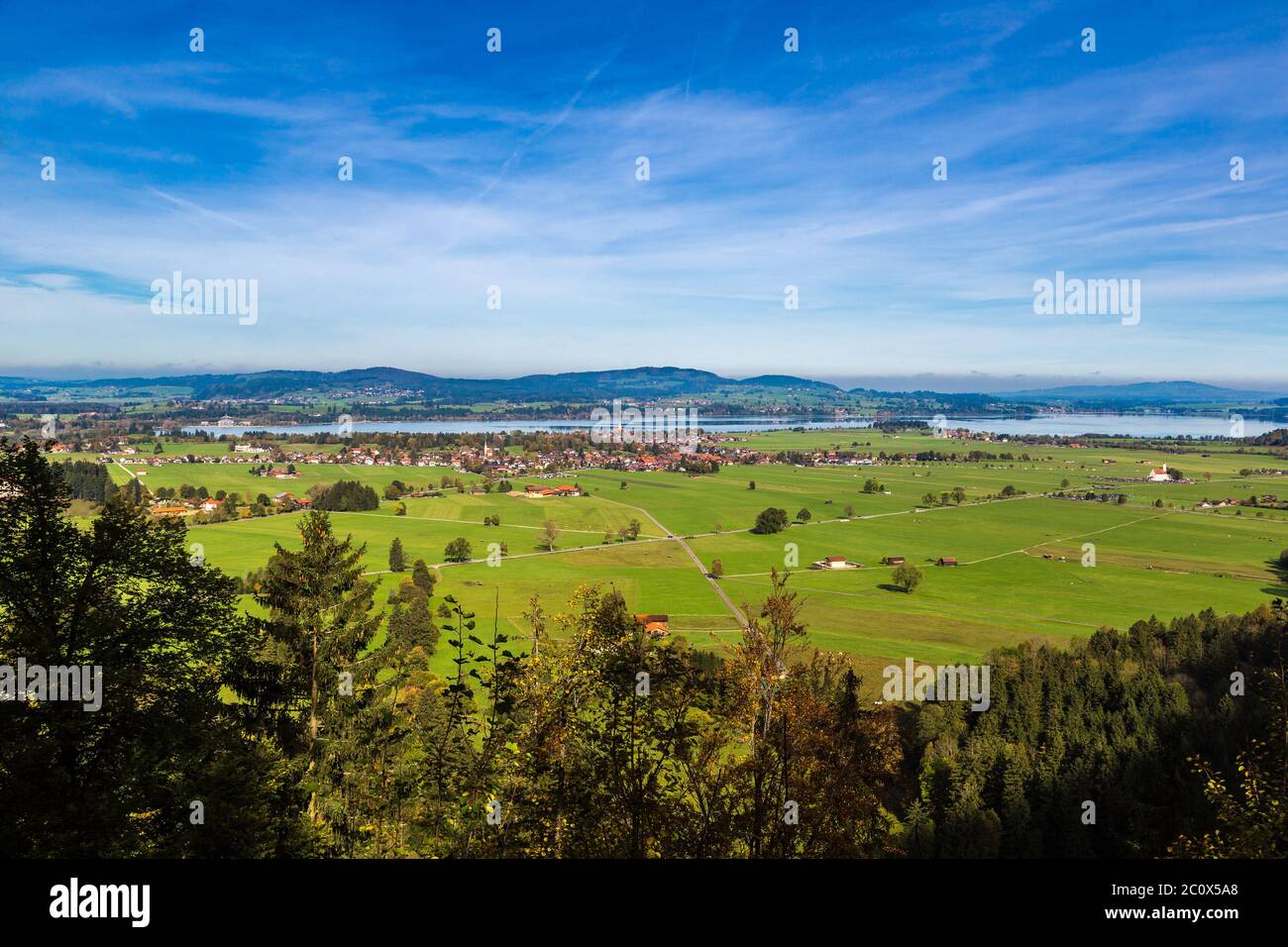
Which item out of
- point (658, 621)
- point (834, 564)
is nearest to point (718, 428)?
point (834, 564)

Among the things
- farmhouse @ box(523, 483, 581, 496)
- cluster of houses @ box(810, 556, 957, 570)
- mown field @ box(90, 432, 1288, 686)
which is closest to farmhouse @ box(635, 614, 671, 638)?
mown field @ box(90, 432, 1288, 686)

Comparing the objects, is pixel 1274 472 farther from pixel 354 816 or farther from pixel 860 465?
pixel 354 816

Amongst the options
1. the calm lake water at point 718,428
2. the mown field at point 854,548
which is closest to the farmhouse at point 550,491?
the mown field at point 854,548

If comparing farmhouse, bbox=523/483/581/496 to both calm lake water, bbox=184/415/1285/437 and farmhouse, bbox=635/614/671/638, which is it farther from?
calm lake water, bbox=184/415/1285/437

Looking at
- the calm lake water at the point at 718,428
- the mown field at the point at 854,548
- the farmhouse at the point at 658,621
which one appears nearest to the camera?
the farmhouse at the point at 658,621

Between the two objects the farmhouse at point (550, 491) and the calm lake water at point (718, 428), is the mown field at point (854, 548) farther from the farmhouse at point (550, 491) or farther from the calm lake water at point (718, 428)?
the calm lake water at point (718, 428)

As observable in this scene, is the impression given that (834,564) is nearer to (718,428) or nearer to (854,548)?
(854,548)
